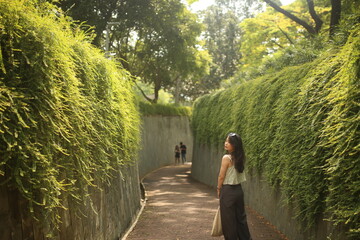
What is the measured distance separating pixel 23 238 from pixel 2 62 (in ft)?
5.05

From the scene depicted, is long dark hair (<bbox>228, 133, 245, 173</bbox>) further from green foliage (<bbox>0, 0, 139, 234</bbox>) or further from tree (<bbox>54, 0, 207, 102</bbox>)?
tree (<bbox>54, 0, 207, 102</bbox>)

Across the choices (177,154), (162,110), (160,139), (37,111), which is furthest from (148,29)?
(37,111)

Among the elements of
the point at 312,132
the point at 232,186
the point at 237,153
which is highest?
the point at 312,132

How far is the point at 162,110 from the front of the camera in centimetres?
2734

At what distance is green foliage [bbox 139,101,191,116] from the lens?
75.0 feet

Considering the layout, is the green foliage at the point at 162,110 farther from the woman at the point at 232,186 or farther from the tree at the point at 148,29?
the woman at the point at 232,186

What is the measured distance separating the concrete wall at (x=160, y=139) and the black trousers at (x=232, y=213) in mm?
14566

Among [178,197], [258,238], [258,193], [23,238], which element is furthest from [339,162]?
[178,197]

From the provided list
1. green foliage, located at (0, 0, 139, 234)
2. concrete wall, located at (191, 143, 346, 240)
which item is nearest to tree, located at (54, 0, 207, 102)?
concrete wall, located at (191, 143, 346, 240)

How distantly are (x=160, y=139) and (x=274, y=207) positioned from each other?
61.2 feet

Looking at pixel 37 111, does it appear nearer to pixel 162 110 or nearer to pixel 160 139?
pixel 160 139

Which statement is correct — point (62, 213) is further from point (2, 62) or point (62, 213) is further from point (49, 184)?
point (2, 62)

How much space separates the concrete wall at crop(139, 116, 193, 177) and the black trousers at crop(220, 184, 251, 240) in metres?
14.6

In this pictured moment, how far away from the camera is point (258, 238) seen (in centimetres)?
783
